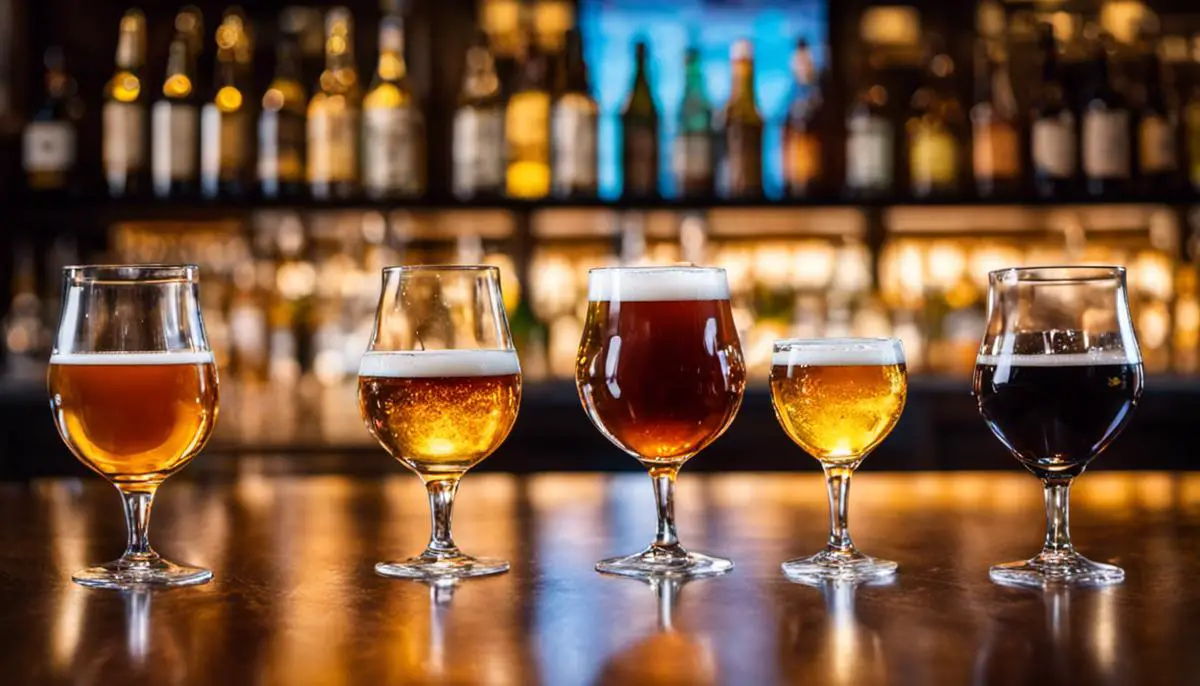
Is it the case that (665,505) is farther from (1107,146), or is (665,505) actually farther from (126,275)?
(1107,146)

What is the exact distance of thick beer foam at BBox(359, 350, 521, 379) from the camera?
85 centimetres

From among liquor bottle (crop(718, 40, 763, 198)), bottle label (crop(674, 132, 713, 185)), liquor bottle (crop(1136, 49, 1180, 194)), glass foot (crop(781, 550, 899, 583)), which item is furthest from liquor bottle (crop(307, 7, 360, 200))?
glass foot (crop(781, 550, 899, 583))

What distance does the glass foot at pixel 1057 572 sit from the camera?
76 cm

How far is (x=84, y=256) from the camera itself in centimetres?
351

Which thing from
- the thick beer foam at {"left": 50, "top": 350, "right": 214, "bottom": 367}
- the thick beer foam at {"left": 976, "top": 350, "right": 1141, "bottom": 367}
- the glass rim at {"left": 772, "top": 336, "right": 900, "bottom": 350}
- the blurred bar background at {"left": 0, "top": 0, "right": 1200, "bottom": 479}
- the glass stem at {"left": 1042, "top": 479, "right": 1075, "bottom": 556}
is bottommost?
the glass stem at {"left": 1042, "top": 479, "right": 1075, "bottom": 556}

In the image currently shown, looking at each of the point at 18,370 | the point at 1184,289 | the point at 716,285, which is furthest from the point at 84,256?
the point at 716,285

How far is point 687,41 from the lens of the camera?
3564mm

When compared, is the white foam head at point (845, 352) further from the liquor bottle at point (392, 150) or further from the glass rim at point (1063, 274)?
the liquor bottle at point (392, 150)

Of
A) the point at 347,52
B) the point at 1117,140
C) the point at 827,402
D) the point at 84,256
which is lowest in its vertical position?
the point at 827,402

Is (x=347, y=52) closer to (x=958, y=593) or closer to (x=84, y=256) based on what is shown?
(x=84, y=256)

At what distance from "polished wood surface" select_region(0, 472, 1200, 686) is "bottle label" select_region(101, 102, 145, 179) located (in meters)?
2.14

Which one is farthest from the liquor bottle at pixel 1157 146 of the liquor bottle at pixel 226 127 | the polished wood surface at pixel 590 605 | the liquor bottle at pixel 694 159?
the polished wood surface at pixel 590 605

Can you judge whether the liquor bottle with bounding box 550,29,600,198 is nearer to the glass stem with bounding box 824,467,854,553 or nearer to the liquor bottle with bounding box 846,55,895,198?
the liquor bottle with bounding box 846,55,895,198

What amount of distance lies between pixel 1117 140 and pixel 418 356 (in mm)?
2804
